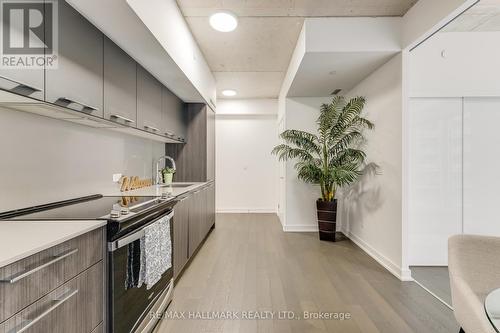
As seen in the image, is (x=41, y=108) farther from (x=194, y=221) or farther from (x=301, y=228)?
(x=301, y=228)

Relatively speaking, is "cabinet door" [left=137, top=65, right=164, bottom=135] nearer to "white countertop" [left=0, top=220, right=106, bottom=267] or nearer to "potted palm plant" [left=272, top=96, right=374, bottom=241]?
"white countertop" [left=0, top=220, right=106, bottom=267]

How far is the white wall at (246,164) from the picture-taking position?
6.35 m

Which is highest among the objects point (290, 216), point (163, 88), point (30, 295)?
point (163, 88)

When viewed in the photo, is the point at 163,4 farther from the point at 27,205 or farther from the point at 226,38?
the point at 27,205

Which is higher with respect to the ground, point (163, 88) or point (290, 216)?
point (163, 88)

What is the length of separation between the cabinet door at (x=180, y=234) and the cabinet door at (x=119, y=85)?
98 centimetres

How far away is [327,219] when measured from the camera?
3992 millimetres

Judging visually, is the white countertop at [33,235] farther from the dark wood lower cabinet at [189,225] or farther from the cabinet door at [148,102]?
the cabinet door at [148,102]

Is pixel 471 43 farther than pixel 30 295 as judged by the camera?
Yes

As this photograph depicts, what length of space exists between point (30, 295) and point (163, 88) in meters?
2.86

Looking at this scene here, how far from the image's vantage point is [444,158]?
2980 mm

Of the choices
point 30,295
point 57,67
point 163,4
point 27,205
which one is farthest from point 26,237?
point 163,4

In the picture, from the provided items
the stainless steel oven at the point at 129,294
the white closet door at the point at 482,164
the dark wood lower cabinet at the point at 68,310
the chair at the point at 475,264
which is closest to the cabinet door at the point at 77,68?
the stainless steel oven at the point at 129,294

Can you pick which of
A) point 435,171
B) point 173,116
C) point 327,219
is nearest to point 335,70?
point 435,171
